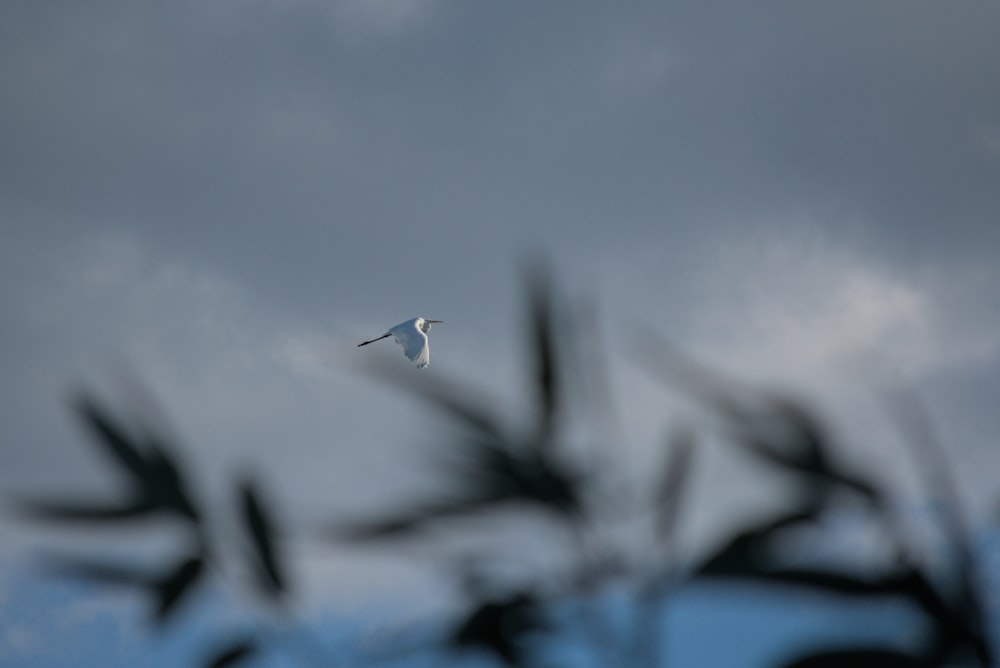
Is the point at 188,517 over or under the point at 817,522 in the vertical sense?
over

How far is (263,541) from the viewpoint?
196cm

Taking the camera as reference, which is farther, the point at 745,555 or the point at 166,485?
the point at 166,485

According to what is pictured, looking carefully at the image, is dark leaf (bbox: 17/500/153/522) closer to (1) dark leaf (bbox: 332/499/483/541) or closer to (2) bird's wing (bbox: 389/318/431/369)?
(1) dark leaf (bbox: 332/499/483/541)

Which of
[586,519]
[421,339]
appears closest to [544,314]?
[586,519]

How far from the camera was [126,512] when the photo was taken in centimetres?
191

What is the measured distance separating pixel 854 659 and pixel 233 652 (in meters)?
1.35

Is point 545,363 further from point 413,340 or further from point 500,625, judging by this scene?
point 413,340

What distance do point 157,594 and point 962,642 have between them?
1.70 metres

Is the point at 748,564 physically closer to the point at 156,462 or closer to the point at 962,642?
the point at 962,642

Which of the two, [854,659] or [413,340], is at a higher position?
[413,340]

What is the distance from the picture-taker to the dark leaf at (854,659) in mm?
1707

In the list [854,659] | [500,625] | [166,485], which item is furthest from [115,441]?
[854,659]

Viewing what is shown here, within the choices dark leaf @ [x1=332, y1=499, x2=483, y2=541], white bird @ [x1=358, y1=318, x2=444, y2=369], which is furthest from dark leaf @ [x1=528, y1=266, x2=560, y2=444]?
white bird @ [x1=358, y1=318, x2=444, y2=369]

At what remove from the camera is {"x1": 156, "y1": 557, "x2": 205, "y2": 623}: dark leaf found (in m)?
1.99
